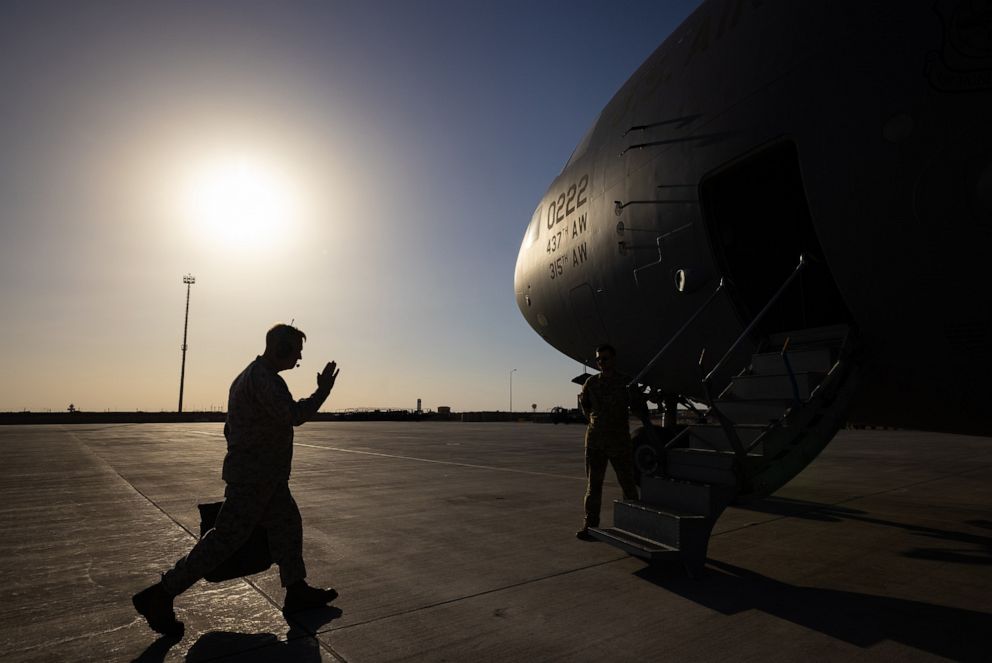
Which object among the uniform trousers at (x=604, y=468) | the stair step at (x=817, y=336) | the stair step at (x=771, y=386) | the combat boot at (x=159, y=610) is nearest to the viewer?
the combat boot at (x=159, y=610)

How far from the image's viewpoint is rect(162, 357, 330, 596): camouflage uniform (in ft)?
11.6

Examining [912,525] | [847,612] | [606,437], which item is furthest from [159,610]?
[912,525]

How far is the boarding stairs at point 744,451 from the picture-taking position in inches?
179

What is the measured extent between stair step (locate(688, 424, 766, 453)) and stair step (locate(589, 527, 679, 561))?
1159mm

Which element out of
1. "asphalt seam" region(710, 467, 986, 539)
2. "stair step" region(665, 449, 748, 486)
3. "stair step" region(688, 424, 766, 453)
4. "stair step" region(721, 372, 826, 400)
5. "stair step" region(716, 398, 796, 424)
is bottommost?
"asphalt seam" region(710, 467, 986, 539)

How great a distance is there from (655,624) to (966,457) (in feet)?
57.6

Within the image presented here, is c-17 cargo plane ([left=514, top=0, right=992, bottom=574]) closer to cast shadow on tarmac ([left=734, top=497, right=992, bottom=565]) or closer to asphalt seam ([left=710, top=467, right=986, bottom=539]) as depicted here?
cast shadow on tarmac ([left=734, top=497, right=992, bottom=565])

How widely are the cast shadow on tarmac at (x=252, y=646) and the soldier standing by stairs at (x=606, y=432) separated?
9.81ft

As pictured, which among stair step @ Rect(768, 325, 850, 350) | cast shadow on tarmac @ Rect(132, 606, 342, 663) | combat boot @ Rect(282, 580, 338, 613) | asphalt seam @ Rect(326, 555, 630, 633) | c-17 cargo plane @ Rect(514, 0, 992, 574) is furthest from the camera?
stair step @ Rect(768, 325, 850, 350)

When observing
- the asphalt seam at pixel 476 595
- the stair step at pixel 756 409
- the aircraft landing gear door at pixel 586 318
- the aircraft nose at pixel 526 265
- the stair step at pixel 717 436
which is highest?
the aircraft nose at pixel 526 265

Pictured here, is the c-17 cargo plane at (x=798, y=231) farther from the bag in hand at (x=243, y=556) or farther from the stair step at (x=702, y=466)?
the bag in hand at (x=243, y=556)

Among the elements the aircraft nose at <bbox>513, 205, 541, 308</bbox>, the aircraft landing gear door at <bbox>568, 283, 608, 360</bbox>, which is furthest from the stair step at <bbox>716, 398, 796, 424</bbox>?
the aircraft nose at <bbox>513, 205, 541, 308</bbox>

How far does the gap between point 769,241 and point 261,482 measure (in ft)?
20.2

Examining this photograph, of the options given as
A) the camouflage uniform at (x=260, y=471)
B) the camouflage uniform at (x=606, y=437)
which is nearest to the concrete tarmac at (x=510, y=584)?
the camouflage uniform at (x=260, y=471)
